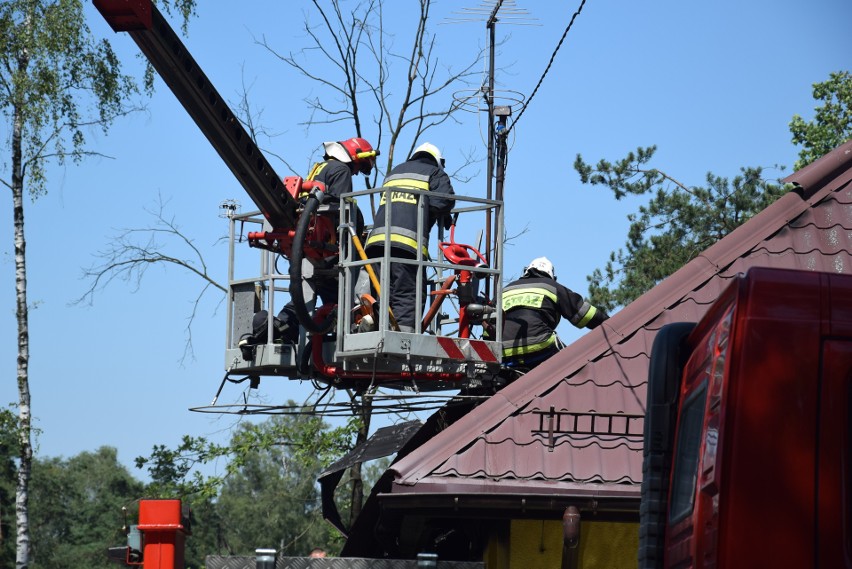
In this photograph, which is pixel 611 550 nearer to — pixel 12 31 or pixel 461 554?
pixel 461 554

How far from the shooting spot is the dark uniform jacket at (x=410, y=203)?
32.0 feet

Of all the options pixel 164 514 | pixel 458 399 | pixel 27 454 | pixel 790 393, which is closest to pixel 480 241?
pixel 458 399

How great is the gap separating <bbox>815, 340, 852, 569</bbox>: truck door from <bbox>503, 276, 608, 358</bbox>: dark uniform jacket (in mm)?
6737

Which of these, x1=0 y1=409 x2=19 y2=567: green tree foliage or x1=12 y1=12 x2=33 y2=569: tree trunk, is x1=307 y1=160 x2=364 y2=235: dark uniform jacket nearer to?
x1=12 y1=12 x2=33 y2=569: tree trunk

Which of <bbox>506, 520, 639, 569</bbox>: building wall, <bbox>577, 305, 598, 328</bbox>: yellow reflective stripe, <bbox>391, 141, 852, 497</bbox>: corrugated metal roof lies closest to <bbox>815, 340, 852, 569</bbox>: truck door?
<bbox>391, 141, 852, 497</bbox>: corrugated metal roof

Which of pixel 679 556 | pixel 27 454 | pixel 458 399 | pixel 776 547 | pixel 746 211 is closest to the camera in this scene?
pixel 776 547

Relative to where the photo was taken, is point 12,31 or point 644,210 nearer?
point 12,31

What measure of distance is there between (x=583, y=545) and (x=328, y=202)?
3.39m

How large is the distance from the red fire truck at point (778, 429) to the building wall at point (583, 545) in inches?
180

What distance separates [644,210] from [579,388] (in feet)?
57.8

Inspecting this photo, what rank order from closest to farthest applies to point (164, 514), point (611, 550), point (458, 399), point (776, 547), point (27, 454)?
point (776, 547) → point (164, 514) → point (611, 550) → point (458, 399) → point (27, 454)

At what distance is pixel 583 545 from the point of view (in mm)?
8609

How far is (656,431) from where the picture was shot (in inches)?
189

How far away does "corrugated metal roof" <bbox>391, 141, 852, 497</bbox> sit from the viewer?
8453 millimetres
